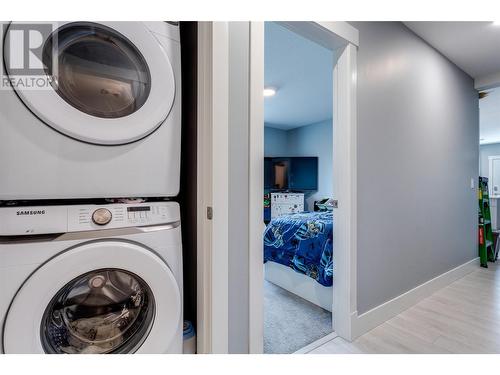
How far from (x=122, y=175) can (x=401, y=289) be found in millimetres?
2206

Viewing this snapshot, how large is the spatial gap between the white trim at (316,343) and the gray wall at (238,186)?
61cm

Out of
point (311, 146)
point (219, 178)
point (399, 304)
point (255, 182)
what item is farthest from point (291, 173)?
point (219, 178)

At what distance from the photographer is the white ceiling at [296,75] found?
232 cm

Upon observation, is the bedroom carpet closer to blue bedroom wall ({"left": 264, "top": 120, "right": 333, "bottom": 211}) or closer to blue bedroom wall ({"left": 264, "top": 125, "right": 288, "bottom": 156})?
blue bedroom wall ({"left": 264, "top": 120, "right": 333, "bottom": 211})

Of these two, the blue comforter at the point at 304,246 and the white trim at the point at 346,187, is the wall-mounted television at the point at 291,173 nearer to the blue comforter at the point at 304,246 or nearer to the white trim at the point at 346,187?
the blue comforter at the point at 304,246

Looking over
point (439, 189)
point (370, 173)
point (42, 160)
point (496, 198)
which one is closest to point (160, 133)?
point (42, 160)

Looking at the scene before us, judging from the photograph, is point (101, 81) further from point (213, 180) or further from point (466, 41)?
point (466, 41)

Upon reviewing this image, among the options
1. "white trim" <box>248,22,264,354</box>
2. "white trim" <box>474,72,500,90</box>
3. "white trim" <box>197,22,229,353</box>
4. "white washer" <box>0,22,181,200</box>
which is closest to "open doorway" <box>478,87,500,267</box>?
"white trim" <box>474,72,500,90</box>

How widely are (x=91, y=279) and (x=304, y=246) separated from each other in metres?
1.69

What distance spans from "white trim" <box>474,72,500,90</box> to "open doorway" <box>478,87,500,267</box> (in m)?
0.34

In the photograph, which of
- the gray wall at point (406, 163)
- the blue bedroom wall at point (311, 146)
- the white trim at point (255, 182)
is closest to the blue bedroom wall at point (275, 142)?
the blue bedroom wall at point (311, 146)

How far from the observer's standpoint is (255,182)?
3.60 ft

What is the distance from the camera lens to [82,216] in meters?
0.85

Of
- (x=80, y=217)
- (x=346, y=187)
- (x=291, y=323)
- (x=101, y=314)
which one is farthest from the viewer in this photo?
(x=291, y=323)
